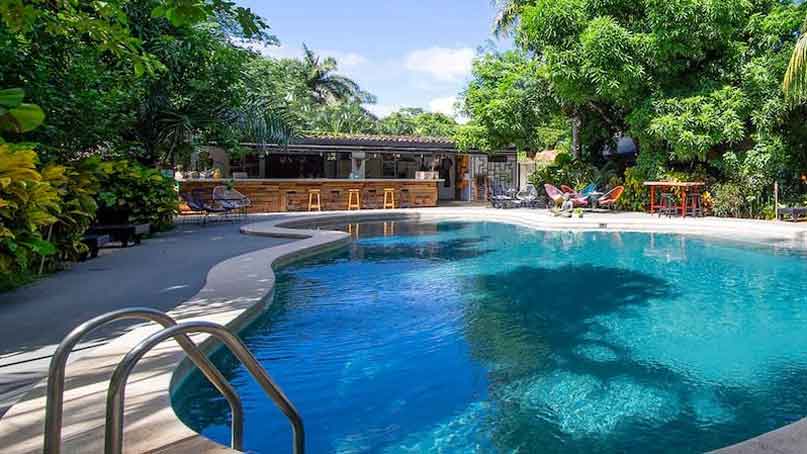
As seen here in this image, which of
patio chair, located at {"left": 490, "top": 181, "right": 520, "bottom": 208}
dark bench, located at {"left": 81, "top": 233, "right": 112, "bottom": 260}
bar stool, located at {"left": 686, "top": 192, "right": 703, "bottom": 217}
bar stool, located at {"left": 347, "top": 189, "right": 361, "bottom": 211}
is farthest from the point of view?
bar stool, located at {"left": 347, "top": 189, "right": 361, "bottom": 211}

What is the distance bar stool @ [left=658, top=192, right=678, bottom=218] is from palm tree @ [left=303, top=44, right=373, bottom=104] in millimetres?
25160

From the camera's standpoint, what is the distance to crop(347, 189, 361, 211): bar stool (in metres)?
21.7

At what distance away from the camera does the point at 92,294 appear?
243 inches

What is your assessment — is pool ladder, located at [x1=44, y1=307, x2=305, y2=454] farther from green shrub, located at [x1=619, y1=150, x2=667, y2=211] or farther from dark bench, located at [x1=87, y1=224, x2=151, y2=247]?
green shrub, located at [x1=619, y1=150, x2=667, y2=211]

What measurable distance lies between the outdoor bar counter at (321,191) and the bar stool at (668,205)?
9137mm

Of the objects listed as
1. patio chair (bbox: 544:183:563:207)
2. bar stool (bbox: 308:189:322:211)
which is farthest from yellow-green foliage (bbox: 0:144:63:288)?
bar stool (bbox: 308:189:322:211)

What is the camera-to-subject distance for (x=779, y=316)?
6477 mm

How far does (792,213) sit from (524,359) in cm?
1308

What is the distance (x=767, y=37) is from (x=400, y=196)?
13486 millimetres

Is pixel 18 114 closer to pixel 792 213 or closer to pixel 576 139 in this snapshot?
pixel 792 213

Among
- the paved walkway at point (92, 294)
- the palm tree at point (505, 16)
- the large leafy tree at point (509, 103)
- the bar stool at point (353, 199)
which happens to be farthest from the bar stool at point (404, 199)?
the paved walkway at point (92, 294)

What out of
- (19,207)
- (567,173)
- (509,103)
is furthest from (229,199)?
(567,173)

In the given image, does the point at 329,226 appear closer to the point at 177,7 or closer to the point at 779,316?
the point at 779,316

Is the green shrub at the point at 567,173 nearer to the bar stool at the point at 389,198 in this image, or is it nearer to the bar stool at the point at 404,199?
the bar stool at the point at 404,199
